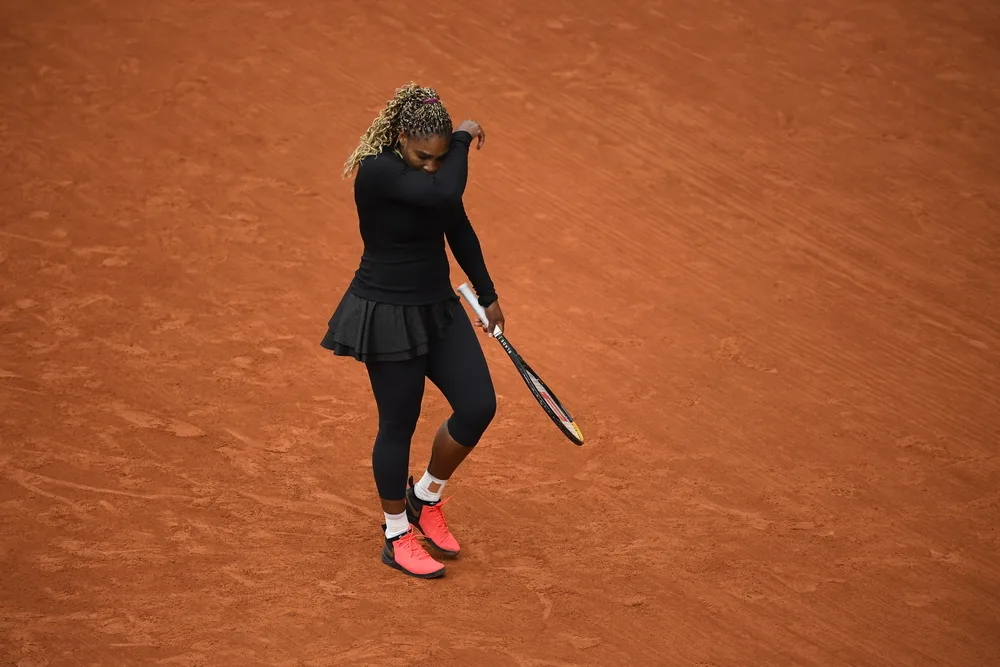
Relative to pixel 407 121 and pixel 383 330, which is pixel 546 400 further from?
pixel 407 121

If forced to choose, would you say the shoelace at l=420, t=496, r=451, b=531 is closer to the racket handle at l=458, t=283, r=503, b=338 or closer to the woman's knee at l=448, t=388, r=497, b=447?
the woman's knee at l=448, t=388, r=497, b=447

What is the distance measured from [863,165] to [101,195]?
5700mm

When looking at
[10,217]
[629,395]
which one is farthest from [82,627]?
[10,217]

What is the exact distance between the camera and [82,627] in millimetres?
4840

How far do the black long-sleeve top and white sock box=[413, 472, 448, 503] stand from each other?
0.91 metres

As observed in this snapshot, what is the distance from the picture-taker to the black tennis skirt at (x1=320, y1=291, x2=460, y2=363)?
4.73 metres

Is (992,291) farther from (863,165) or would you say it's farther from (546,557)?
(546,557)


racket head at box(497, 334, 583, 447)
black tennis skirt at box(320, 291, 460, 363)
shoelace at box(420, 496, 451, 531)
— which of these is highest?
black tennis skirt at box(320, 291, 460, 363)

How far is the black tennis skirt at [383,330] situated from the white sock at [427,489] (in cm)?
77

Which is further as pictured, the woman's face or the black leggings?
the black leggings

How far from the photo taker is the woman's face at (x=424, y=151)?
14.8 feet

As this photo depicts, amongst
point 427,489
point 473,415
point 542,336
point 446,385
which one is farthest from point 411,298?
point 542,336

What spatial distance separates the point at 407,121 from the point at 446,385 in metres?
1.13

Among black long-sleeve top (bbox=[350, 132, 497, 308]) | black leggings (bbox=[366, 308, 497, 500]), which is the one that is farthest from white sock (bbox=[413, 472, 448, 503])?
black long-sleeve top (bbox=[350, 132, 497, 308])
